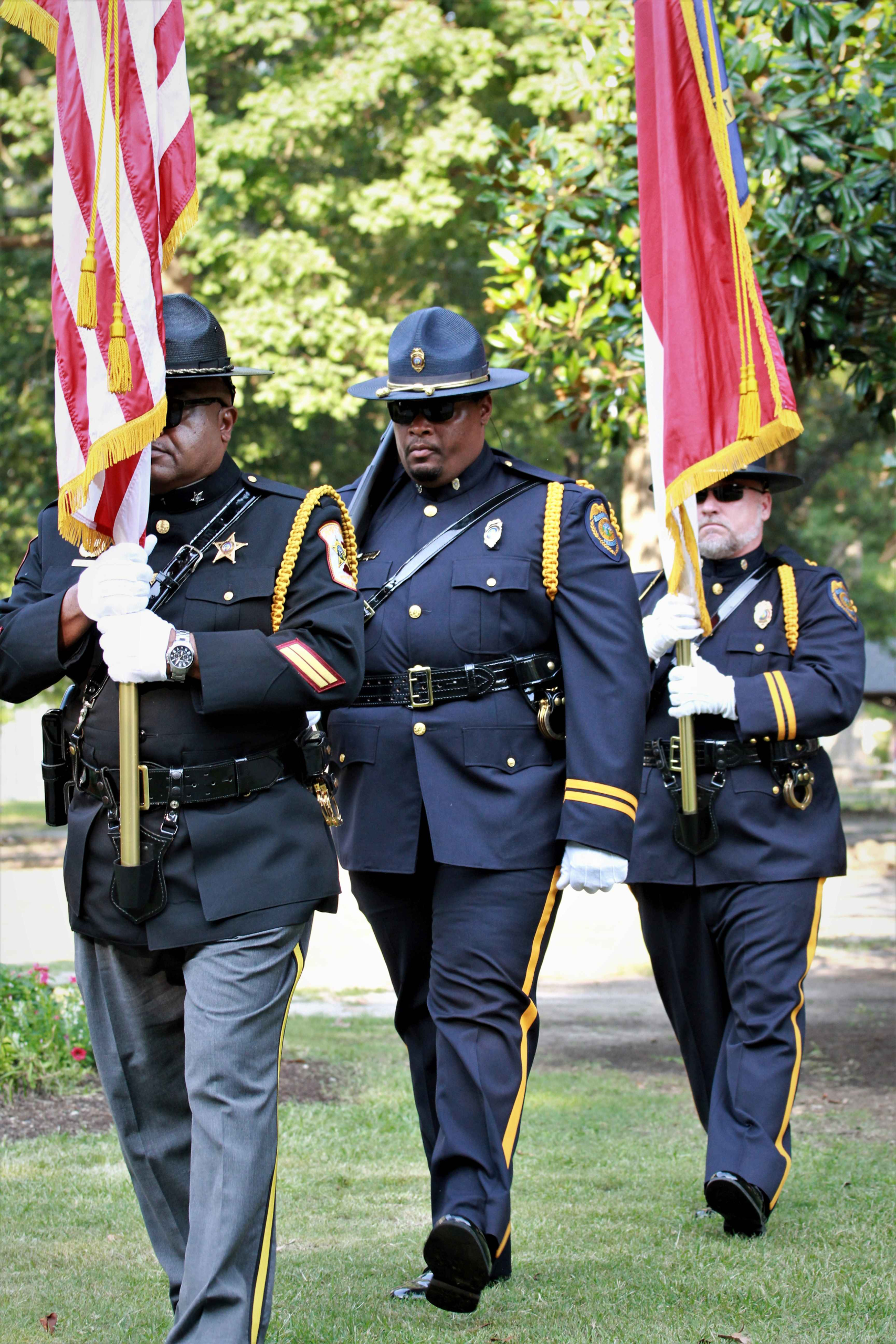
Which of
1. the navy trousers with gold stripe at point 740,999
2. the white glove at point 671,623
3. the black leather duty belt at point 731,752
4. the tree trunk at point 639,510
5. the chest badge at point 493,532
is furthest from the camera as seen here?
the tree trunk at point 639,510

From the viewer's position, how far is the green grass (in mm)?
4352

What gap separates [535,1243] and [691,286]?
3.09 m

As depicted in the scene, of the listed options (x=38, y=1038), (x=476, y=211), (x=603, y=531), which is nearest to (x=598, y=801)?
(x=603, y=531)

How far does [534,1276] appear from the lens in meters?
4.82

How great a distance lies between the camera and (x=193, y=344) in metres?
4.13

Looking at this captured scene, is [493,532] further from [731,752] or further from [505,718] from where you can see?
[731,752]

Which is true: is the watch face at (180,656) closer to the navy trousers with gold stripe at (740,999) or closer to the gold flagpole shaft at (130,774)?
the gold flagpole shaft at (130,774)

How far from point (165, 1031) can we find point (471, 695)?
133cm

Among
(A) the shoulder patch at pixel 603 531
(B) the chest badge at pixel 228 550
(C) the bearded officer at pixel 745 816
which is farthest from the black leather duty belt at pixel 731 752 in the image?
(B) the chest badge at pixel 228 550

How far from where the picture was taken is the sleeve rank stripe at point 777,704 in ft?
18.6

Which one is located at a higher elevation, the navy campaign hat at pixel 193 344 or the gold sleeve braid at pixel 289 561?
the navy campaign hat at pixel 193 344

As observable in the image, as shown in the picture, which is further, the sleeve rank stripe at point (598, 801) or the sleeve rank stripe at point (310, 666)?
the sleeve rank stripe at point (598, 801)

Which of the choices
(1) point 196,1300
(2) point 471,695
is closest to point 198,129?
(2) point 471,695

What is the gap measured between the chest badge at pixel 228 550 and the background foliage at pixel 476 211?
428 cm
